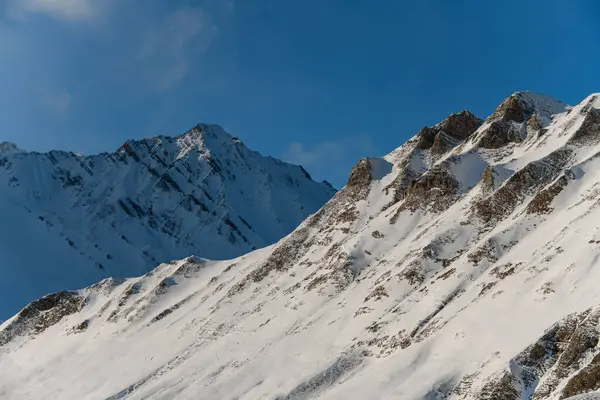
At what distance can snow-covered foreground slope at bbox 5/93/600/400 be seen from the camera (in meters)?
49.9

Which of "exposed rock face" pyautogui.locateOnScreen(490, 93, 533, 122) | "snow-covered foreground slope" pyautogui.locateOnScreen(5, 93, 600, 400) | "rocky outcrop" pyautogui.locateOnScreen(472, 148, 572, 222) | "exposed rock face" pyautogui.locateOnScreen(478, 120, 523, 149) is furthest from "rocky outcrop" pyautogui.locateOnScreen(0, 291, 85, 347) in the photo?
"exposed rock face" pyautogui.locateOnScreen(490, 93, 533, 122)

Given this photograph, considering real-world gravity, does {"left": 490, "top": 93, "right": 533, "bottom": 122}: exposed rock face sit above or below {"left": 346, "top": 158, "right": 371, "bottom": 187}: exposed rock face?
below

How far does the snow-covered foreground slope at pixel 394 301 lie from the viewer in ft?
164

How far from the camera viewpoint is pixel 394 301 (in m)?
70.4

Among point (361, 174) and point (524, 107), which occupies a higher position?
point (361, 174)

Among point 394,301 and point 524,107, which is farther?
point 524,107

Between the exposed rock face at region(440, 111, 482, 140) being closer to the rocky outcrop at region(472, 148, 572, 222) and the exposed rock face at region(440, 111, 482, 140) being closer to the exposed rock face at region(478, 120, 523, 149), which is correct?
the exposed rock face at region(478, 120, 523, 149)

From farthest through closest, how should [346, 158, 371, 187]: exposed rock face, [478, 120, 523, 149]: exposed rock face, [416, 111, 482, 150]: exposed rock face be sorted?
[416, 111, 482, 150]: exposed rock face < [346, 158, 371, 187]: exposed rock face < [478, 120, 523, 149]: exposed rock face

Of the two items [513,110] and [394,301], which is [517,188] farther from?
[513,110]

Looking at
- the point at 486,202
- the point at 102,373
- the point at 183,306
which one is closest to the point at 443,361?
the point at 486,202

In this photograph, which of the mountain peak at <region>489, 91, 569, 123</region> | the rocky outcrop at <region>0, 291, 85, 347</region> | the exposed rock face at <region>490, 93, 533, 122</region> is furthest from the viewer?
the mountain peak at <region>489, 91, 569, 123</region>

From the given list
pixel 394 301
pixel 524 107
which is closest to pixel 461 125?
pixel 524 107

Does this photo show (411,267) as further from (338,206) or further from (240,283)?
(338,206)

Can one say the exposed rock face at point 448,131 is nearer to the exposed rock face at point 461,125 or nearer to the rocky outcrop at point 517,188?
the exposed rock face at point 461,125
